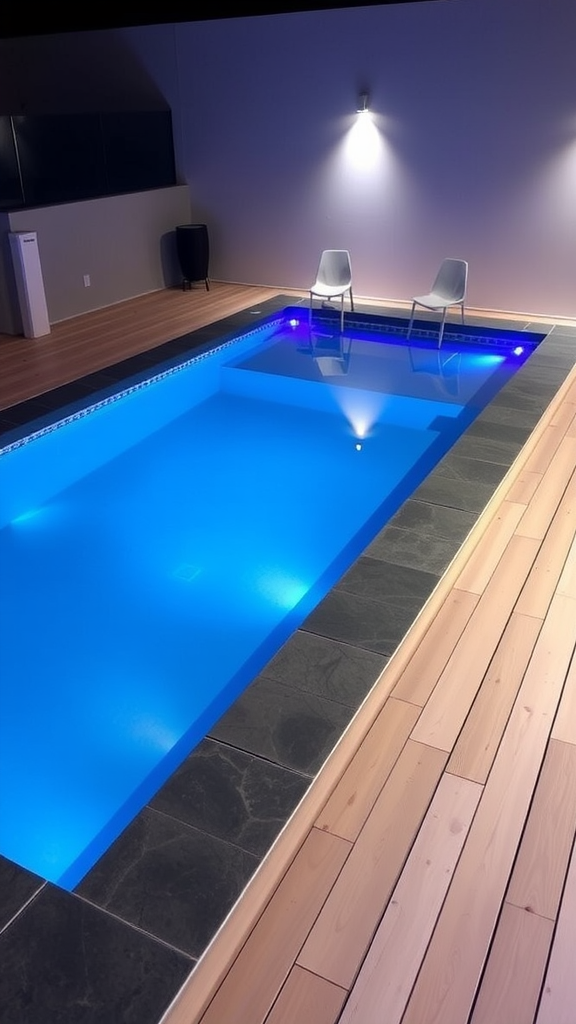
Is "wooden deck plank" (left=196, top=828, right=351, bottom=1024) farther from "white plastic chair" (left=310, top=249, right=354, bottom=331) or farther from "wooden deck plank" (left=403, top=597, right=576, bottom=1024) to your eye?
"white plastic chair" (left=310, top=249, right=354, bottom=331)

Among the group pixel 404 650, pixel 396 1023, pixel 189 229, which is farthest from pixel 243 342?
pixel 396 1023

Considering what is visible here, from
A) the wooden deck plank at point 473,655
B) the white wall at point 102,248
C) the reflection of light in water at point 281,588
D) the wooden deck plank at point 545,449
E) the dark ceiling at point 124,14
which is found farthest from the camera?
the white wall at point 102,248

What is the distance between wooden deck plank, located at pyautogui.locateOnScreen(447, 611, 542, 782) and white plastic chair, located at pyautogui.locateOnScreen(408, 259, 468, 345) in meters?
4.12

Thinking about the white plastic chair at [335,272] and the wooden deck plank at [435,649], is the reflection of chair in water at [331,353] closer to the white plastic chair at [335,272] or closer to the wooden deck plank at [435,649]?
the white plastic chair at [335,272]

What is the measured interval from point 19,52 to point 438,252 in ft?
18.3

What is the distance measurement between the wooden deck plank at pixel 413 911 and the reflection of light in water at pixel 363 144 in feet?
21.5

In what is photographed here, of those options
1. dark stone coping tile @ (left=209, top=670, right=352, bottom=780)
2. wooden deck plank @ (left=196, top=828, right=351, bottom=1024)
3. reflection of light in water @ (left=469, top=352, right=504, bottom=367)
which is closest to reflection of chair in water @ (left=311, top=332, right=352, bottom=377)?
reflection of light in water @ (left=469, top=352, right=504, bottom=367)

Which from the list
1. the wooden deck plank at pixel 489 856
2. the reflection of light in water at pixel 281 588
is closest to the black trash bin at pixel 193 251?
the reflection of light in water at pixel 281 588

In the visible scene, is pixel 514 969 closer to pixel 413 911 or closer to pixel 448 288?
pixel 413 911

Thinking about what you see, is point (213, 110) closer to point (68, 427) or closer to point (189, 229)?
point (189, 229)

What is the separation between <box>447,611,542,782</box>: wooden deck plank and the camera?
7.21 feet

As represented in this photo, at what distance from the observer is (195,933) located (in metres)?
1.70

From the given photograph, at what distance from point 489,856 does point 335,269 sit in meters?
6.03

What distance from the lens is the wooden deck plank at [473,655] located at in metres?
2.32
